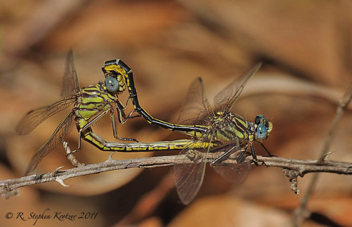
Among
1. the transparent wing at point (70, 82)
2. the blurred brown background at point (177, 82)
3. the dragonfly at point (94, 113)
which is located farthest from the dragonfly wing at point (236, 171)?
the transparent wing at point (70, 82)

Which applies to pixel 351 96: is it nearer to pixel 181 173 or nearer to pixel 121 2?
pixel 181 173

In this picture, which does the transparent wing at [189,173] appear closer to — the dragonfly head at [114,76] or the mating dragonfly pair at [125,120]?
the mating dragonfly pair at [125,120]

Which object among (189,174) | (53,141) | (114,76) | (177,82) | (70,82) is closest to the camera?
(189,174)

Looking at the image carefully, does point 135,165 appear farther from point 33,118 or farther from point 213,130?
point 33,118

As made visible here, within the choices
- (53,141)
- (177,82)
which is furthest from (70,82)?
(177,82)

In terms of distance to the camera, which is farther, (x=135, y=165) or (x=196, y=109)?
(x=196, y=109)

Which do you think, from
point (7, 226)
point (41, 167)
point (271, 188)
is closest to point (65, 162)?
point (41, 167)

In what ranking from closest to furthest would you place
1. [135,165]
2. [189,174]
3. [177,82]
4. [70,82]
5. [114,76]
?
[135,165]
[189,174]
[114,76]
[70,82]
[177,82]

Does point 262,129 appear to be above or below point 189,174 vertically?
above
